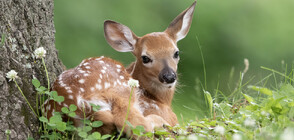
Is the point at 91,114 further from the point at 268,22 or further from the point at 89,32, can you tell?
the point at 268,22

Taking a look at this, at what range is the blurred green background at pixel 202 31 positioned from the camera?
703 centimetres

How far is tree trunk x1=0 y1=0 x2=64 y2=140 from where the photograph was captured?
3438 mm

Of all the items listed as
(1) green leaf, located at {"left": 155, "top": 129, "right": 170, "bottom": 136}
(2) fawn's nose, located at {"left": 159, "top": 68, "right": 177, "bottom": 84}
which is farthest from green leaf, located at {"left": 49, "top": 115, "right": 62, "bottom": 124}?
(2) fawn's nose, located at {"left": 159, "top": 68, "right": 177, "bottom": 84}

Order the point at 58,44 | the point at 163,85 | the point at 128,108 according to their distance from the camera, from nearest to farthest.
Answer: the point at 128,108 < the point at 163,85 < the point at 58,44

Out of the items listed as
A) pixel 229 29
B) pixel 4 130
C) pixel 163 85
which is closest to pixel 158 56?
pixel 163 85

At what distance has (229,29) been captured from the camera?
8.15 m

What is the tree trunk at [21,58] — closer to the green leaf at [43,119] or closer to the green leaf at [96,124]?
the green leaf at [43,119]

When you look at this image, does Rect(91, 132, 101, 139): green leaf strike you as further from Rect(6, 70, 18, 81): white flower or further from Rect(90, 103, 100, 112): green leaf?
Rect(6, 70, 18, 81): white flower

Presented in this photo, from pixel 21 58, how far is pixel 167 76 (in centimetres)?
116

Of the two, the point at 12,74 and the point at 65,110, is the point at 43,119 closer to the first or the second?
the point at 65,110

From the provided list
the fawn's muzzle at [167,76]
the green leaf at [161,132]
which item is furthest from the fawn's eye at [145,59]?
the green leaf at [161,132]

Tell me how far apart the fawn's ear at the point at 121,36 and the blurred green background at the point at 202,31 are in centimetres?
196

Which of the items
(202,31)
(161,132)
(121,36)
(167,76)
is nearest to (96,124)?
(161,132)

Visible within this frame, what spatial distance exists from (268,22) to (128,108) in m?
5.55
